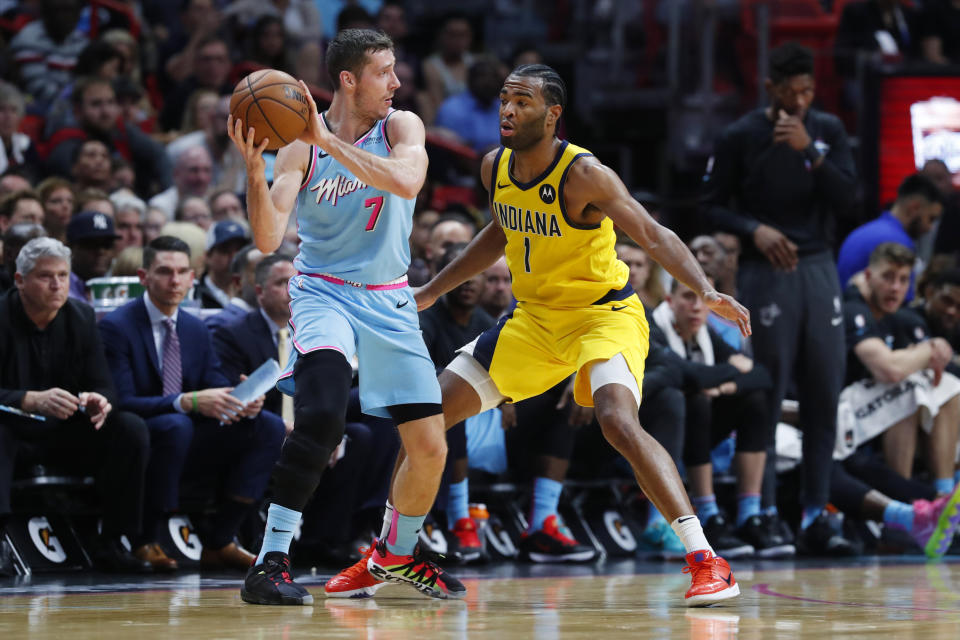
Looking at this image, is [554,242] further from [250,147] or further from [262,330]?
[262,330]

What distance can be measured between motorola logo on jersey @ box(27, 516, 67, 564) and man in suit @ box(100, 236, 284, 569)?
1.49 feet

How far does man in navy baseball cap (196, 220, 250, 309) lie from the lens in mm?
8762

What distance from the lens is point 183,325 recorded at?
295 inches

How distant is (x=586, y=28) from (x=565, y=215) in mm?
9086

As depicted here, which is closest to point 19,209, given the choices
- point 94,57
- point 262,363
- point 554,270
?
point 262,363

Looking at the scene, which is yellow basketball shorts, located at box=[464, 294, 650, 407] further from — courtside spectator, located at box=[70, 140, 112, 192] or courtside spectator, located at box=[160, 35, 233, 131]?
courtside spectator, located at box=[160, 35, 233, 131]

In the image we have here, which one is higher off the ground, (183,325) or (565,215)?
(565,215)

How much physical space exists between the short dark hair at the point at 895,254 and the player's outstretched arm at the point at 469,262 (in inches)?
158

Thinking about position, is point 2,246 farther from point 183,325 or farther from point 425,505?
point 425,505

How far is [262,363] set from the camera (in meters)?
7.73

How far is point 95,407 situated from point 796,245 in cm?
407

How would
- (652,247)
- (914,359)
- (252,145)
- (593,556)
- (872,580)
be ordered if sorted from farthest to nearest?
(914,359)
(593,556)
(872,580)
(652,247)
(252,145)

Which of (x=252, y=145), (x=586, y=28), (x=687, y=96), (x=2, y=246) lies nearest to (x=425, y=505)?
(x=252, y=145)

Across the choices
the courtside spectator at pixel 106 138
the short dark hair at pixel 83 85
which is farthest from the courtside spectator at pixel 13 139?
the short dark hair at pixel 83 85
